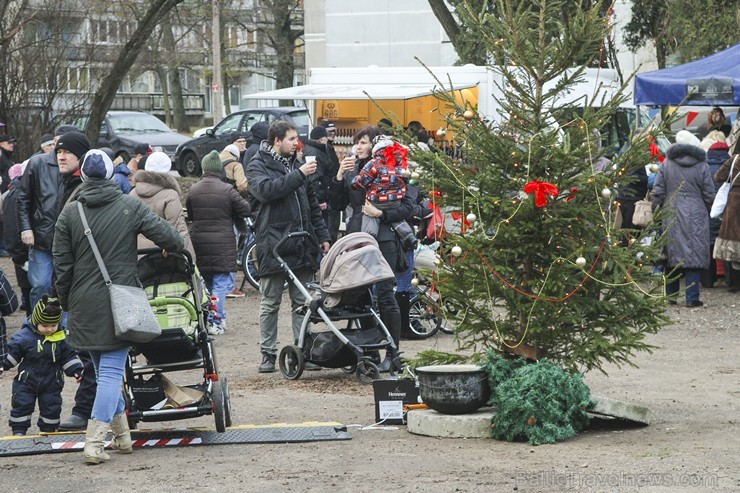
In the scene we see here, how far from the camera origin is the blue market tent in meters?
16.3

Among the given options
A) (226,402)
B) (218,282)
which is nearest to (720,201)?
(218,282)

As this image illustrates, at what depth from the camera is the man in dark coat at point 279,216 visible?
33.9 ft

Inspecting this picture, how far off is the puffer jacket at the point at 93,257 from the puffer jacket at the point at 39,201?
4.48m

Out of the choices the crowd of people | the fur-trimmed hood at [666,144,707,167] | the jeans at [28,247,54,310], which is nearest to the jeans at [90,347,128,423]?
the crowd of people

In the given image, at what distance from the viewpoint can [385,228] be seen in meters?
11.2

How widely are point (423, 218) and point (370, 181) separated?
1392mm

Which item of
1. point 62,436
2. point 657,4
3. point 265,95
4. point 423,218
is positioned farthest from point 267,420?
point 657,4

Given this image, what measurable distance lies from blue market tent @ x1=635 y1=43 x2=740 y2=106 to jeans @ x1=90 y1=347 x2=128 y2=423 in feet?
34.8

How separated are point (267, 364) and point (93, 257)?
3.70 metres

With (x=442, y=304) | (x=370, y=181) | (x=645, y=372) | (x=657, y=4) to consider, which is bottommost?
(x=645, y=372)

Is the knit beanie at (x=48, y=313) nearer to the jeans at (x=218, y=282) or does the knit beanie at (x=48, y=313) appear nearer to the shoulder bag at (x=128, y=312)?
the shoulder bag at (x=128, y=312)

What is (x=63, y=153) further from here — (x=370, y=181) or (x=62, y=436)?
A: (x=370, y=181)

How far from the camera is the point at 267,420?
884 cm

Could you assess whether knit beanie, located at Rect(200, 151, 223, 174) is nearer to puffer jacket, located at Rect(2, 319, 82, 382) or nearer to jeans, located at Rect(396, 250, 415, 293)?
jeans, located at Rect(396, 250, 415, 293)
